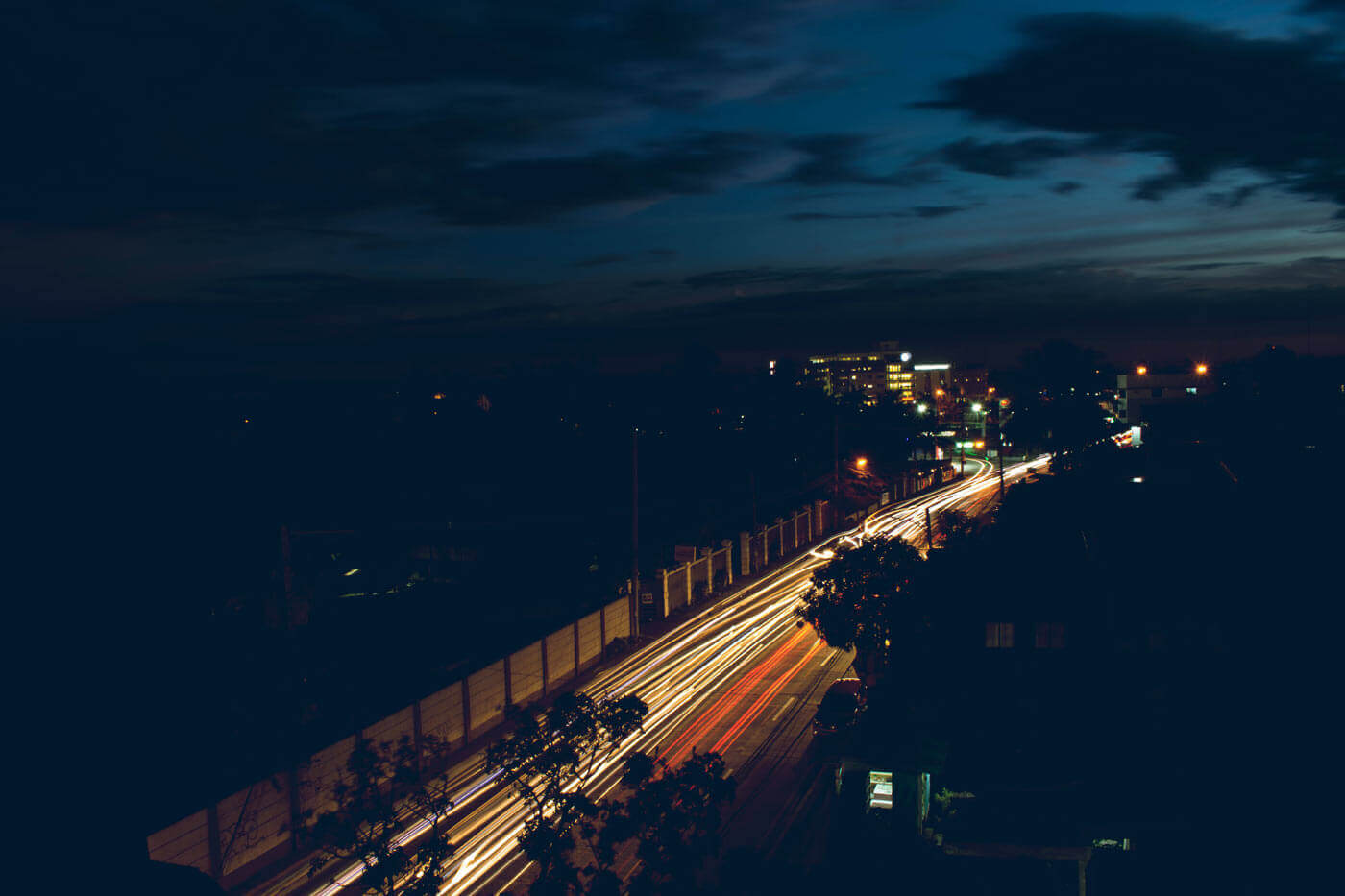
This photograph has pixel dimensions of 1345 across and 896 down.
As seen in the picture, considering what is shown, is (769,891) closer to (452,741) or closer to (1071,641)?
(1071,641)

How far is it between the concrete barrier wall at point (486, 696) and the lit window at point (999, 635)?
9.59 metres

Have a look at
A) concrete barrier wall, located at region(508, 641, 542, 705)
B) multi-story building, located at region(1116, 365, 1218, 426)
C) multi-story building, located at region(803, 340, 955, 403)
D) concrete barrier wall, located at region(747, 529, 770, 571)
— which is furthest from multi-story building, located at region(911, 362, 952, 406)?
concrete barrier wall, located at region(508, 641, 542, 705)

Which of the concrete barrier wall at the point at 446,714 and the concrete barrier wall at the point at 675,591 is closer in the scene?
the concrete barrier wall at the point at 446,714

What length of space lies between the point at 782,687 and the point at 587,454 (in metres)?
31.3

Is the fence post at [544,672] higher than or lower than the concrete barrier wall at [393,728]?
lower

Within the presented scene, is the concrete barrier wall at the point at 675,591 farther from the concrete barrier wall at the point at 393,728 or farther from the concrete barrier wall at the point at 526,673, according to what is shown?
the concrete barrier wall at the point at 393,728

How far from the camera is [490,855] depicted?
12836 millimetres

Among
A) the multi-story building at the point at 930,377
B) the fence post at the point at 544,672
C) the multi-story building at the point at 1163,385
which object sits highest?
the multi-story building at the point at 930,377

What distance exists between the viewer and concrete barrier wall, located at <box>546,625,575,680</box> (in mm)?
20172

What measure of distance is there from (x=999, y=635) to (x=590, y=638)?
1070 centimetres

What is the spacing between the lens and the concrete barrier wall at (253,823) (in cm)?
1214

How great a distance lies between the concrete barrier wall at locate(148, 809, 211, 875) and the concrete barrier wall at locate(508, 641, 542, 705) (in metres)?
7.31

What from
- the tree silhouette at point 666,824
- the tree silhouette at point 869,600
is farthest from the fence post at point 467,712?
the tree silhouette at point 666,824

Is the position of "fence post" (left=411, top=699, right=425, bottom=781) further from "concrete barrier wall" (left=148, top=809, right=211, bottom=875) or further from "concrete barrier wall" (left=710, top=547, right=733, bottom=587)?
"concrete barrier wall" (left=710, top=547, right=733, bottom=587)
